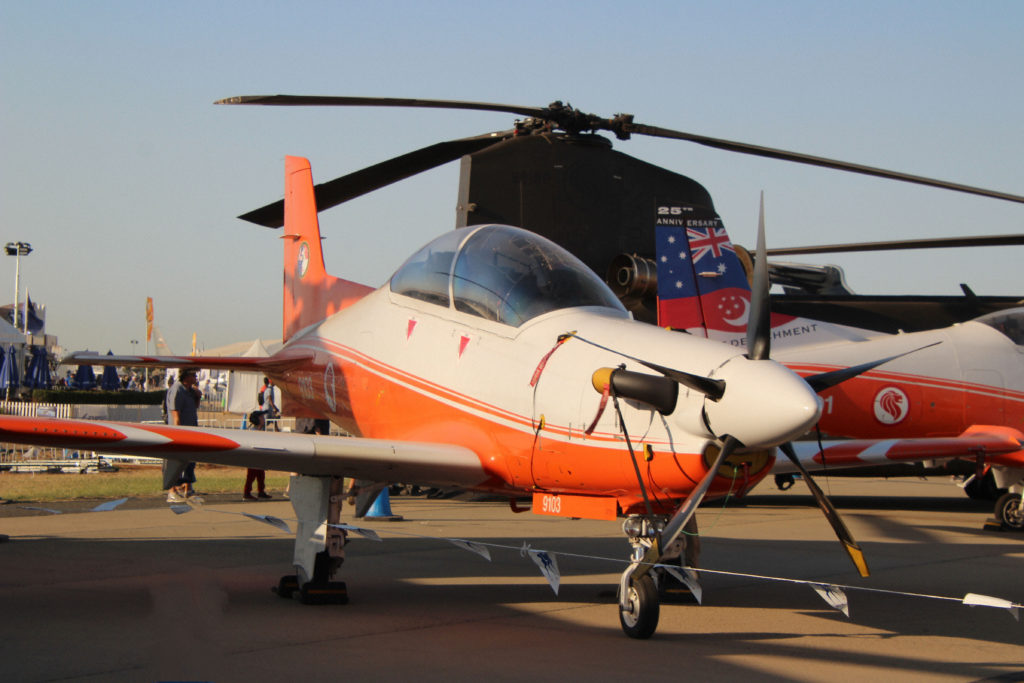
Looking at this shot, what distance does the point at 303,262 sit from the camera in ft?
36.1

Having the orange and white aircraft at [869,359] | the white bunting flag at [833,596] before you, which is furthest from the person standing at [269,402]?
the white bunting flag at [833,596]

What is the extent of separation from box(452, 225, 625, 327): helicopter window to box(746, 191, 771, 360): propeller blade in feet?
4.60

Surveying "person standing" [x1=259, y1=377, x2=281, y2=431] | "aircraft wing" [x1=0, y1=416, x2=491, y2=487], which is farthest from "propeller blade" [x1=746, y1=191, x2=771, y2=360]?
"person standing" [x1=259, y1=377, x2=281, y2=431]

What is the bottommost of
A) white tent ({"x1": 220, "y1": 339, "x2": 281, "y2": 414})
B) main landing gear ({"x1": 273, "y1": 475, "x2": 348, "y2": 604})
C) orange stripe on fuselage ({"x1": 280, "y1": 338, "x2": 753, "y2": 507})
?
white tent ({"x1": 220, "y1": 339, "x2": 281, "y2": 414})

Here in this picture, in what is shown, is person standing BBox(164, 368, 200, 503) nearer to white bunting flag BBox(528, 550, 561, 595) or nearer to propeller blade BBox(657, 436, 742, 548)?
white bunting flag BBox(528, 550, 561, 595)

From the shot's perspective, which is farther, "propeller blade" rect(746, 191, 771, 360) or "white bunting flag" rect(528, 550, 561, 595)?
"white bunting flag" rect(528, 550, 561, 595)

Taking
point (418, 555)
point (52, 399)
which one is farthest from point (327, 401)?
point (52, 399)

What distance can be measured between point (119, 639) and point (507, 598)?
2.64m

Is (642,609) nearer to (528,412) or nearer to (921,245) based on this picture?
(528,412)

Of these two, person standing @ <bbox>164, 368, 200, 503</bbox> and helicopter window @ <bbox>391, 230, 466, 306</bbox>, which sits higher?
helicopter window @ <bbox>391, 230, 466, 306</bbox>

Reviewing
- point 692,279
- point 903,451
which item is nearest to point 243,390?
point 692,279

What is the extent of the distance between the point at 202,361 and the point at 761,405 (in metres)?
6.63

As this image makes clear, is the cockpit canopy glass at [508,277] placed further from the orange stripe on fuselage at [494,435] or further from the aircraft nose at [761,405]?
the aircraft nose at [761,405]

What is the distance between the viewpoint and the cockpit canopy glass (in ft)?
20.9
